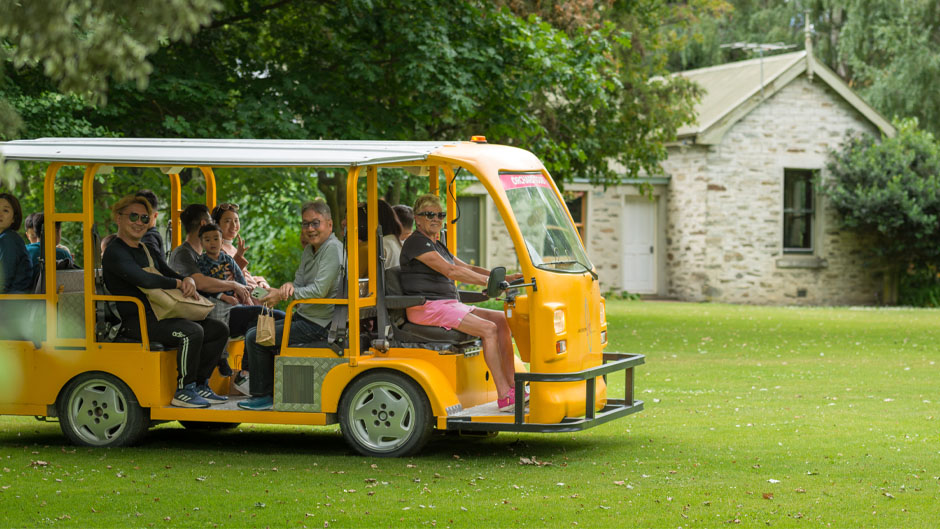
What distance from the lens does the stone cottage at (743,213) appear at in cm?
3102

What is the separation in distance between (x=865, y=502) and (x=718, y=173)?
23.7 meters

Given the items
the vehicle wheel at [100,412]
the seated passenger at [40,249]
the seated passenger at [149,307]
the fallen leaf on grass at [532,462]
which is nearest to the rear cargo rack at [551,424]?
the fallen leaf on grass at [532,462]

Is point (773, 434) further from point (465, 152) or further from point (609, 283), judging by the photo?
point (609, 283)

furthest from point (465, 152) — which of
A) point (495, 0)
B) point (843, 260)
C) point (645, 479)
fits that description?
point (843, 260)

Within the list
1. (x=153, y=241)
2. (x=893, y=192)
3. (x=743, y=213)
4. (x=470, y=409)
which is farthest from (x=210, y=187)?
(x=893, y=192)

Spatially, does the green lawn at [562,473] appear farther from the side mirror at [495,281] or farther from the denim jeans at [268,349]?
the side mirror at [495,281]

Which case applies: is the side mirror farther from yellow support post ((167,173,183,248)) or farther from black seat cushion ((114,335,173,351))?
yellow support post ((167,173,183,248))

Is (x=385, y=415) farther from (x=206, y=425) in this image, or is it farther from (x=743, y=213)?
(x=743, y=213)

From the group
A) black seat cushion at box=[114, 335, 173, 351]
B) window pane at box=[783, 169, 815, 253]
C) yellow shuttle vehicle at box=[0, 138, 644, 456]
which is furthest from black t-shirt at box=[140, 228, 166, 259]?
window pane at box=[783, 169, 815, 253]

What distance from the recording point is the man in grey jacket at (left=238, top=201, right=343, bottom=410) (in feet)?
31.0

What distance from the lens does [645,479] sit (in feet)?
27.7

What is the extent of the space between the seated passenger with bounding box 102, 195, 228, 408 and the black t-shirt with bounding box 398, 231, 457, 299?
154cm

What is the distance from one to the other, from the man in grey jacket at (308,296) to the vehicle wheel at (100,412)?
2.64 feet

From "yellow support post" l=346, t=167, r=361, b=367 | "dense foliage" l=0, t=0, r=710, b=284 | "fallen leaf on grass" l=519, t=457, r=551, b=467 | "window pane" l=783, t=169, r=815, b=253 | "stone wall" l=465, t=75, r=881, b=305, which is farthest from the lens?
"window pane" l=783, t=169, r=815, b=253
